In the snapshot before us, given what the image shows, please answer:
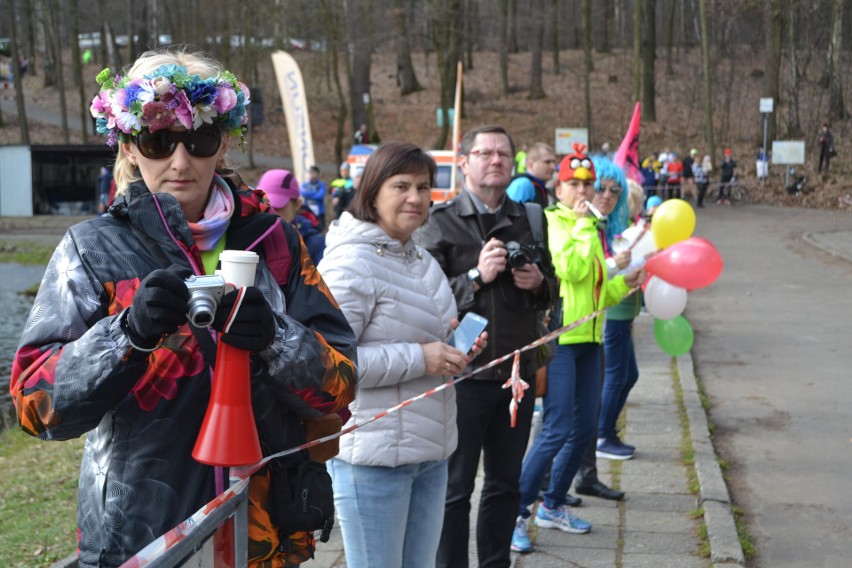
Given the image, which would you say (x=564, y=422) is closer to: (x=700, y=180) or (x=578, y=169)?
(x=578, y=169)

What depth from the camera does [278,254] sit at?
2.47 m

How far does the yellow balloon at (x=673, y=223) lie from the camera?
736cm

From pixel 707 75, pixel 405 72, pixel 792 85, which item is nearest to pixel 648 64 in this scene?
pixel 792 85

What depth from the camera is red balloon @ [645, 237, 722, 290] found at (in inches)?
259

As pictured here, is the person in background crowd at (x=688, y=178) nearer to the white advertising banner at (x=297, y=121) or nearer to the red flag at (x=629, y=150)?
the white advertising banner at (x=297, y=121)

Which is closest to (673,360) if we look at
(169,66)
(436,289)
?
(436,289)

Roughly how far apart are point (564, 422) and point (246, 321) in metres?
3.57

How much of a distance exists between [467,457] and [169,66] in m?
2.55

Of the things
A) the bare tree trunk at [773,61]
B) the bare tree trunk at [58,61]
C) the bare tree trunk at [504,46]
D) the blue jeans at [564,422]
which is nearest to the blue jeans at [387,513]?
the blue jeans at [564,422]

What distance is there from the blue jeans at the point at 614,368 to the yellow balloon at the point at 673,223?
0.73m

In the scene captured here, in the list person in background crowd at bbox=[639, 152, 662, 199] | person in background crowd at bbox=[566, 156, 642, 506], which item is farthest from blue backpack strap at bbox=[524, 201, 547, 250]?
person in background crowd at bbox=[639, 152, 662, 199]

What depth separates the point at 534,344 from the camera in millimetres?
4656

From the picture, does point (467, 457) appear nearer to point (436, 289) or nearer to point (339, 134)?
point (436, 289)

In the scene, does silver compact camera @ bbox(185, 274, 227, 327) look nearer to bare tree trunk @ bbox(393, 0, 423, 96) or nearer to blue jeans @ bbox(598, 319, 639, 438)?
blue jeans @ bbox(598, 319, 639, 438)
